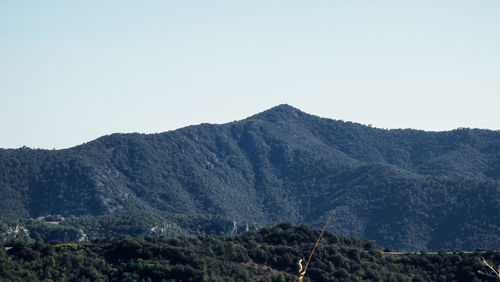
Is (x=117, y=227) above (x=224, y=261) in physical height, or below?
above

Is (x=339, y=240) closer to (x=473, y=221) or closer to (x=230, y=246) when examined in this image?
(x=230, y=246)

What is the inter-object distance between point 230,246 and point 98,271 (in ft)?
56.0

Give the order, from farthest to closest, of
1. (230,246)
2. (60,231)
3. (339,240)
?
(60,231)
(339,240)
(230,246)

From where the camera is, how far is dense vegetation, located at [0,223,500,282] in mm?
76188

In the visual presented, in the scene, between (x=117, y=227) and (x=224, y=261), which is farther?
(x=117, y=227)

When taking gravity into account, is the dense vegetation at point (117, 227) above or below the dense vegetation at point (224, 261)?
above

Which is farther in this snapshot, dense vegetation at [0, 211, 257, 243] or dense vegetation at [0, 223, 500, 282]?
dense vegetation at [0, 211, 257, 243]

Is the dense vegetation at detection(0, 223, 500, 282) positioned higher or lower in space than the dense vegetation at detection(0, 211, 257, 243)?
lower

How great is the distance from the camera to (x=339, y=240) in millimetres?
101438

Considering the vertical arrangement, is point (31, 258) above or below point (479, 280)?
above

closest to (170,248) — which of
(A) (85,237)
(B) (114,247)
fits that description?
(B) (114,247)

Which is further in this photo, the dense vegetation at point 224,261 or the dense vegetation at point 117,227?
the dense vegetation at point 117,227

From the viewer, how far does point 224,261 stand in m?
84.4

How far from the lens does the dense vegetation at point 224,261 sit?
250 ft
